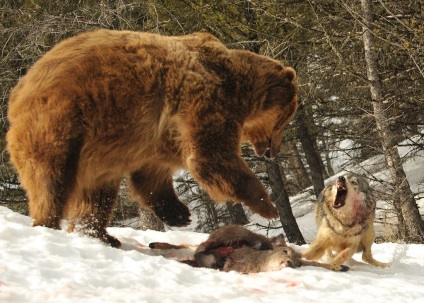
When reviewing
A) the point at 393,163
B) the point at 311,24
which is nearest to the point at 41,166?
the point at 393,163

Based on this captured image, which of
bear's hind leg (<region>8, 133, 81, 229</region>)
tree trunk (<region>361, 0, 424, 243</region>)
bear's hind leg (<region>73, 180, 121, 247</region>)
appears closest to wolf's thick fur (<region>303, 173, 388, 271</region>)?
bear's hind leg (<region>73, 180, 121, 247</region>)

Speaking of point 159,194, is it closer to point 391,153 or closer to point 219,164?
point 219,164

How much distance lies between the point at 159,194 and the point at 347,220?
203 cm

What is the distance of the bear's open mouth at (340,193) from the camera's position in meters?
5.71

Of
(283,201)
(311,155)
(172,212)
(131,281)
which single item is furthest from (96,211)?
(311,155)

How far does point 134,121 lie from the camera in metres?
5.02

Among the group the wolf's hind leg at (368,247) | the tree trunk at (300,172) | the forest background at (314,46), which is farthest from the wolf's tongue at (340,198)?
the tree trunk at (300,172)

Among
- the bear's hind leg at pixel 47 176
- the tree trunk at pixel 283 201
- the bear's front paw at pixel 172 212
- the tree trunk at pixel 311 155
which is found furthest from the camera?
the tree trunk at pixel 311 155

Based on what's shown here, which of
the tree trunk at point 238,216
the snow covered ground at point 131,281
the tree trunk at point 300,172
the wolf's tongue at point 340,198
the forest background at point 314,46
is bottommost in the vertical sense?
the tree trunk at point 238,216

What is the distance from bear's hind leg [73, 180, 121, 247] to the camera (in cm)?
554

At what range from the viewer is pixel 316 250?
586cm

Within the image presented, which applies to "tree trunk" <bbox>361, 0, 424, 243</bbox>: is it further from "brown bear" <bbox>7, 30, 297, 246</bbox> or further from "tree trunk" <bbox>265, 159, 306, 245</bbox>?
"brown bear" <bbox>7, 30, 297, 246</bbox>

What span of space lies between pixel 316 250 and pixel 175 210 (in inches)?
62.7

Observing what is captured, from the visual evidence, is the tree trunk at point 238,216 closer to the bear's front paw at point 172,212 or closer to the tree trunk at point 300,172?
the tree trunk at point 300,172
